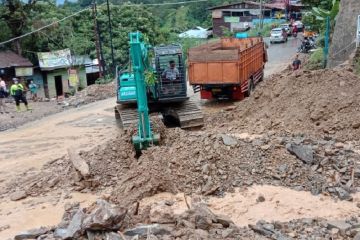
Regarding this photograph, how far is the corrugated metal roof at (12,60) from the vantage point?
25203 mm

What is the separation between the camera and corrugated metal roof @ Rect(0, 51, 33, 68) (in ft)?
82.7

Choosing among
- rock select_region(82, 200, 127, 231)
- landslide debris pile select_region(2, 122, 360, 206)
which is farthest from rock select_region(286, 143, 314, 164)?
rock select_region(82, 200, 127, 231)

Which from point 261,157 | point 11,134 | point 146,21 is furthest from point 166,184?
point 146,21

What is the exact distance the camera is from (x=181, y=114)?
14102 mm

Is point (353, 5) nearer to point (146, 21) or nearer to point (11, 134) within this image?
point (11, 134)

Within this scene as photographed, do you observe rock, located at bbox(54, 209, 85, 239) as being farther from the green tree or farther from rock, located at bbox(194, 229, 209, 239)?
the green tree

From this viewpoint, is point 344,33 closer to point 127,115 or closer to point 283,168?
point 127,115

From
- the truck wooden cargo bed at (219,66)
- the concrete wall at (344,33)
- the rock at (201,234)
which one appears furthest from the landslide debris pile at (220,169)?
the concrete wall at (344,33)

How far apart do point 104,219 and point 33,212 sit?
336 centimetres

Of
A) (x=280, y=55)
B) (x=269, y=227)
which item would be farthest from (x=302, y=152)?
(x=280, y=55)

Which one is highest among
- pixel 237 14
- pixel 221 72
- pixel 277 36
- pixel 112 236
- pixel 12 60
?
pixel 237 14

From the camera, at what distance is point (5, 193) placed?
10203 millimetres

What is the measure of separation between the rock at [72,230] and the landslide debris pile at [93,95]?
15745 millimetres

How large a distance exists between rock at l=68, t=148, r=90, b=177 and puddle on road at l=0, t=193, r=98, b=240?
0.48m
